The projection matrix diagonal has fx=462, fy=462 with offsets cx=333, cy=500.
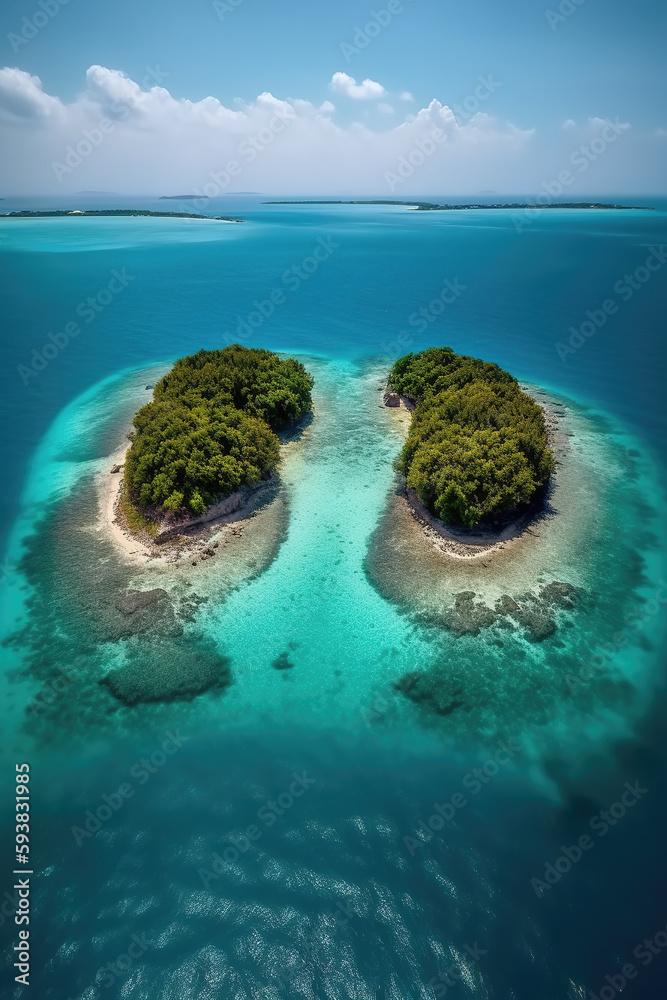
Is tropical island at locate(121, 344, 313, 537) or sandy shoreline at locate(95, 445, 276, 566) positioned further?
tropical island at locate(121, 344, 313, 537)

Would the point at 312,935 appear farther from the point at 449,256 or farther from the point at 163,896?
the point at 449,256

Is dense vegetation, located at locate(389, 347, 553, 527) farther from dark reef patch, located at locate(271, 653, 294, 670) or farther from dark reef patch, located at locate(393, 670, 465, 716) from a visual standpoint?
dark reef patch, located at locate(271, 653, 294, 670)

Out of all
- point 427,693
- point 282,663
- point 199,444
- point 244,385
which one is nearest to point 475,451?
point 427,693

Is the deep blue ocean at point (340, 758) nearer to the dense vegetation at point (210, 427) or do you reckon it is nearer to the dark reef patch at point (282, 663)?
the dark reef patch at point (282, 663)

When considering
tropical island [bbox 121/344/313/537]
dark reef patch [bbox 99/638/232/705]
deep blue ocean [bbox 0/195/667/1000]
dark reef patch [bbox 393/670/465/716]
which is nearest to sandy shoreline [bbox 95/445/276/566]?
tropical island [bbox 121/344/313/537]

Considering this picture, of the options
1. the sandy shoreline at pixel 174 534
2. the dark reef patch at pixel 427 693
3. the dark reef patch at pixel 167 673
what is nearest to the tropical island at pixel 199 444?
the sandy shoreline at pixel 174 534
